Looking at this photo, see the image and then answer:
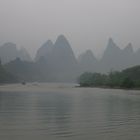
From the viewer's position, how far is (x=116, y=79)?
419 feet

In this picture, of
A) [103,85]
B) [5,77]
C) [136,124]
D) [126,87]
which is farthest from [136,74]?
[136,124]

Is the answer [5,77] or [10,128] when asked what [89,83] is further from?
[10,128]

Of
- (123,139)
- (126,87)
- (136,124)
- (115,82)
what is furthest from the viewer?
(115,82)

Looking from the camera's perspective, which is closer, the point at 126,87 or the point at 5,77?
the point at 126,87

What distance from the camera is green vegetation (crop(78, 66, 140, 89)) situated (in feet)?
369

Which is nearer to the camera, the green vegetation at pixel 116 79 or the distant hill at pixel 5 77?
the green vegetation at pixel 116 79

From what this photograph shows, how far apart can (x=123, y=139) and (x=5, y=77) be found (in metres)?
169

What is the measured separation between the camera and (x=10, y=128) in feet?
57.5

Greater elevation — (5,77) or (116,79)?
(5,77)

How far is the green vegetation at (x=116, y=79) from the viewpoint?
11248 cm

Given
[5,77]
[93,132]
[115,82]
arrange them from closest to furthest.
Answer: [93,132], [115,82], [5,77]

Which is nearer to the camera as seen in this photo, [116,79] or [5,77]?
[116,79]

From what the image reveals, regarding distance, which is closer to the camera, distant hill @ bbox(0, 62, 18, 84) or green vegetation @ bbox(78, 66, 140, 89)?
green vegetation @ bbox(78, 66, 140, 89)

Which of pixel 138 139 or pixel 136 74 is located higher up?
pixel 136 74
